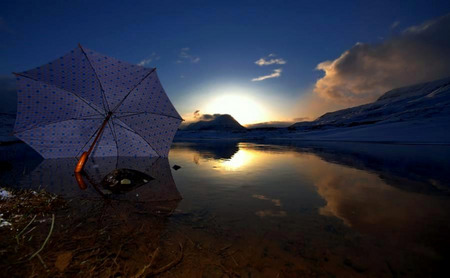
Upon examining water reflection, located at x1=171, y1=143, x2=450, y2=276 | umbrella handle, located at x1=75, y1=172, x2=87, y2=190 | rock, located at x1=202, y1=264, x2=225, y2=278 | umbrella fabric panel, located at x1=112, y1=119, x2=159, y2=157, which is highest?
umbrella fabric panel, located at x1=112, y1=119, x2=159, y2=157

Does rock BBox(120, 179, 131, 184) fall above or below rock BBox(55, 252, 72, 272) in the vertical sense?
below

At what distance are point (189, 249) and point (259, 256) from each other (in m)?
0.97

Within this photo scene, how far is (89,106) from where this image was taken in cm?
664

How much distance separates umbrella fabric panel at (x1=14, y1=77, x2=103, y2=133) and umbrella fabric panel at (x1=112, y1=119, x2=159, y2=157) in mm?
959

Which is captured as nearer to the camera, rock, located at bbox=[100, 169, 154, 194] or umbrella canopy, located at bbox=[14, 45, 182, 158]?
rock, located at bbox=[100, 169, 154, 194]

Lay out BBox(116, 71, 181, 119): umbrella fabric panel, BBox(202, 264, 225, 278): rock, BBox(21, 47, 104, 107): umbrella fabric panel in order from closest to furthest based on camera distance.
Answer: BBox(202, 264, 225, 278): rock, BBox(21, 47, 104, 107): umbrella fabric panel, BBox(116, 71, 181, 119): umbrella fabric panel

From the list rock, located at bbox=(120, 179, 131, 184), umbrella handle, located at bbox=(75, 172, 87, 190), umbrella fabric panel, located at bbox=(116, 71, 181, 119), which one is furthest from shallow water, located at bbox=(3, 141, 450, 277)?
umbrella fabric panel, located at bbox=(116, 71, 181, 119)

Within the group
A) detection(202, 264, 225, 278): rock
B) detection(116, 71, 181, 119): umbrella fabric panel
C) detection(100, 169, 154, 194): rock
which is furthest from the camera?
detection(116, 71, 181, 119): umbrella fabric panel

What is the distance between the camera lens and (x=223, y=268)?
2.09 metres

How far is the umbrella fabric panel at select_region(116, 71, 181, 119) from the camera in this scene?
6.52m

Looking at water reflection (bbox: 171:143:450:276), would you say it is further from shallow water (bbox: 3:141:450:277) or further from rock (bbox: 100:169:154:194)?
rock (bbox: 100:169:154:194)

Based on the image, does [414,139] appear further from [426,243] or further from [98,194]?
[98,194]

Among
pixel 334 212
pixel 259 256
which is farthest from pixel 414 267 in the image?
pixel 259 256

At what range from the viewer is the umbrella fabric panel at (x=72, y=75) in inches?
223
